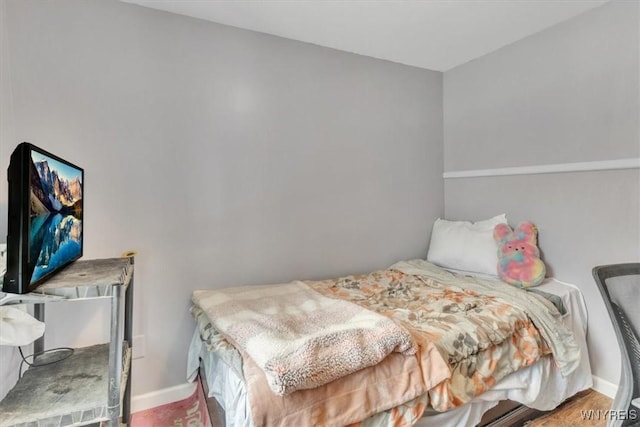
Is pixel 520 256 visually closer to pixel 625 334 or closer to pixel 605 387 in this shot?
pixel 605 387

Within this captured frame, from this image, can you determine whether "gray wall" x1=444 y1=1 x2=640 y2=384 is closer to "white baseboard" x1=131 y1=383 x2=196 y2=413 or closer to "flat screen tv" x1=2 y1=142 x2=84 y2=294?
"white baseboard" x1=131 y1=383 x2=196 y2=413

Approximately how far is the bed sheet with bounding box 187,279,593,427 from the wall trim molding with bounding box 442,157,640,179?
721 millimetres

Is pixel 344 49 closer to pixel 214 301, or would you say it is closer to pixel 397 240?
pixel 397 240

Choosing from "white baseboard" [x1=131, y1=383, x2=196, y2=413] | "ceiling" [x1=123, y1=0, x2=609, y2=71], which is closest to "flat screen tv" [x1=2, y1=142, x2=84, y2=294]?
"white baseboard" [x1=131, y1=383, x2=196, y2=413]

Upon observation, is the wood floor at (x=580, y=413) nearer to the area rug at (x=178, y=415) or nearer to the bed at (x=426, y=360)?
the bed at (x=426, y=360)

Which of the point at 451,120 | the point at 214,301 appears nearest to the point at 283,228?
the point at 214,301

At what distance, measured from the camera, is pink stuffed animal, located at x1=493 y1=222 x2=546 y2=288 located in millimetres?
2049

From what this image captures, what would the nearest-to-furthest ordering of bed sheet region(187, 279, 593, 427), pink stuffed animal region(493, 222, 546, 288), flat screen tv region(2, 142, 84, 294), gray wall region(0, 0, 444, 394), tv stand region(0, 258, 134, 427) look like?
flat screen tv region(2, 142, 84, 294) → tv stand region(0, 258, 134, 427) → bed sheet region(187, 279, 593, 427) → gray wall region(0, 0, 444, 394) → pink stuffed animal region(493, 222, 546, 288)

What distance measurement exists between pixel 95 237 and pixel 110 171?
358 millimetres

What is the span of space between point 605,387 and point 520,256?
858mm

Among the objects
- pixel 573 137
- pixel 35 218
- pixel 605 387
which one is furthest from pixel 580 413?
pixel 35 218

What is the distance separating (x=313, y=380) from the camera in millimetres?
1097

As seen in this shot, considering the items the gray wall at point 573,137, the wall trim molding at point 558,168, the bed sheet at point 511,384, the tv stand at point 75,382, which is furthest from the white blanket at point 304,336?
the wall trim molding at point 558,168

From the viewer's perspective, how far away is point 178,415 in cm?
184
